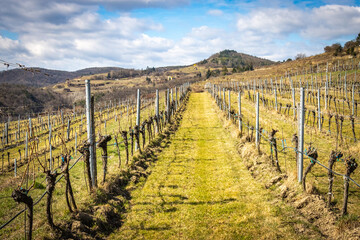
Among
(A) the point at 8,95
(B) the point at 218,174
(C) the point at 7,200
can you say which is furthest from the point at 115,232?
(A) the point at 8,95

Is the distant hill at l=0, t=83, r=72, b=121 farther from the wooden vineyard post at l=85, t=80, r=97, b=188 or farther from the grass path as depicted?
the wooden vineyard post at l=85, t=80, r=97, b=188

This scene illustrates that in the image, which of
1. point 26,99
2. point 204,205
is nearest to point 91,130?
point 204,205

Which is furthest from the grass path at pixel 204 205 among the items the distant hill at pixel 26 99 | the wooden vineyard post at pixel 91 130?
the distant hill at pixel 26 99

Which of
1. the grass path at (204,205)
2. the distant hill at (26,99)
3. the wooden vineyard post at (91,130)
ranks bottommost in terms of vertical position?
the grass path at (204,205)

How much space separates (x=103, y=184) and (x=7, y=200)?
242 inches

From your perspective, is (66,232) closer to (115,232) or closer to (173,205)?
(115,232)

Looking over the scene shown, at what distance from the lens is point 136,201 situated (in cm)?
715

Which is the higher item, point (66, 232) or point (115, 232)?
point (66, 232)

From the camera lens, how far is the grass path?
543cm

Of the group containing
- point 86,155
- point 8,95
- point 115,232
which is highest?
point 8,95

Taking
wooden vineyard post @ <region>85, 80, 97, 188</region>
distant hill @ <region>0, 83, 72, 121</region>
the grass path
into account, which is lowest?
the grass path

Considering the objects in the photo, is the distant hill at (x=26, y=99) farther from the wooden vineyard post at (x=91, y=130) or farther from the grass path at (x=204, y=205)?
the wooden vineyard post at (x=91, y=130)

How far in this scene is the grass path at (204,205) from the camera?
5.43 m

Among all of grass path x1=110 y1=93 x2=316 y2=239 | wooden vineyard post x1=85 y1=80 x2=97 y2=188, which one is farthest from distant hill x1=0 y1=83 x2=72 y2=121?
wooden vineyard post x1=85 y1=80 x2=97 y2=188
